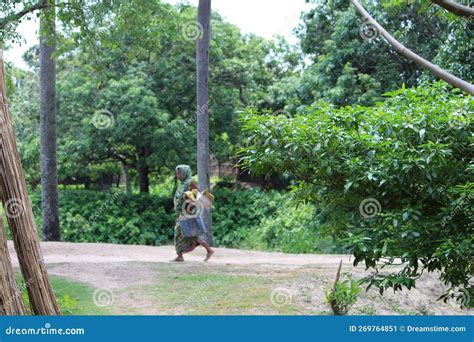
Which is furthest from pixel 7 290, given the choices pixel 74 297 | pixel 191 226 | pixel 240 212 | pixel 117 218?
pixel 240 212

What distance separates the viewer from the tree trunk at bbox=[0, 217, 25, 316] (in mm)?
4234

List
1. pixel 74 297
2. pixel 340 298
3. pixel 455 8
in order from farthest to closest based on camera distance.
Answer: pixel 74 297 < pixel 340 298 < pixel 455 8

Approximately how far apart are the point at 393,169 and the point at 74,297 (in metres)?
4.37

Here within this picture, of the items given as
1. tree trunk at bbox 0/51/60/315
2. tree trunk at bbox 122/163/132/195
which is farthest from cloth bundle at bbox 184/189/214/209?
tree trunk at bbox 122/163/132/195

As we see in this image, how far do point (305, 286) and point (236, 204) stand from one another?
11461 millimetres

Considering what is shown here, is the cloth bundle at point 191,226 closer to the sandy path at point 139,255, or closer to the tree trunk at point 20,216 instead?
the sandy path at point 139,255

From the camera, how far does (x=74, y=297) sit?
752 centimetres

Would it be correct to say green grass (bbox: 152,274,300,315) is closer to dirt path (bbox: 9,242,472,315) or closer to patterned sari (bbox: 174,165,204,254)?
dirt path (bbox: 9,242,472,315)

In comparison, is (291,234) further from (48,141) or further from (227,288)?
(227,288)

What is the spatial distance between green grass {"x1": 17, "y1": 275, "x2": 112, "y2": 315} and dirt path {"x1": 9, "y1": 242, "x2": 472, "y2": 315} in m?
0.18

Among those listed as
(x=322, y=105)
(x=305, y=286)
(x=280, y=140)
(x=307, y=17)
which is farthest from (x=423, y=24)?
(x=280, y=140)

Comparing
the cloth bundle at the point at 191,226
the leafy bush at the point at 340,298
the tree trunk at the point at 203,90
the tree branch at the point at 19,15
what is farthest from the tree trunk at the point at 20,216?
the tree trunk at the point at 203,90

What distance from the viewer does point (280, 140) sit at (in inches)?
184
